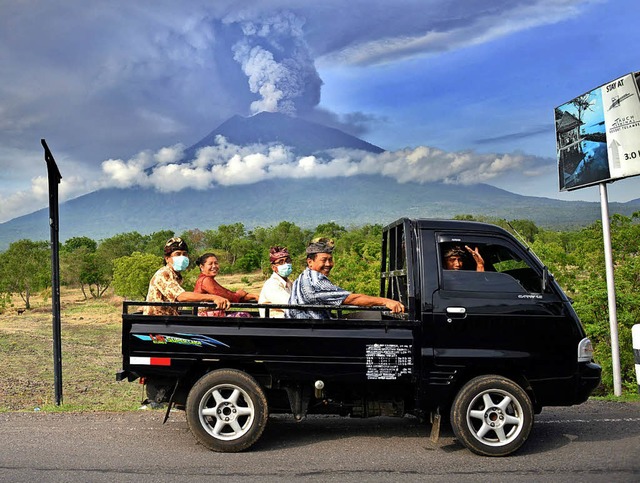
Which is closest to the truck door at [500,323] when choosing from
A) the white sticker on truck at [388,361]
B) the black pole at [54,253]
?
the white sticker on truck at [388,361]

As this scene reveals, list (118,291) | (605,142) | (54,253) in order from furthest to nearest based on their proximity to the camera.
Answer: (118,291), (605,142), (54,253)

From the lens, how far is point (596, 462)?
5832mm

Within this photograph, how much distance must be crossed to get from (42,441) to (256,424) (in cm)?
211

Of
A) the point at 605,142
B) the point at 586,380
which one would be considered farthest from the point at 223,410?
the point at 605,142

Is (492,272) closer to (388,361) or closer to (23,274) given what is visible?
(388,361)

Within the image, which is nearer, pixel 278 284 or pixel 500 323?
pixel 500 323

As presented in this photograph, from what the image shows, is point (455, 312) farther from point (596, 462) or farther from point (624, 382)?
point (624, 382)

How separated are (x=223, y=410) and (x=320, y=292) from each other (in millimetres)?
1348

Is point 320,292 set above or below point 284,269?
below

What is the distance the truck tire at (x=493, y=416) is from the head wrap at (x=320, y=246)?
1.75 meters

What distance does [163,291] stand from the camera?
6816 mm

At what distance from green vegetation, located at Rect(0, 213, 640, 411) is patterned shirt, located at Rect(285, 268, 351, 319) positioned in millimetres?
1716

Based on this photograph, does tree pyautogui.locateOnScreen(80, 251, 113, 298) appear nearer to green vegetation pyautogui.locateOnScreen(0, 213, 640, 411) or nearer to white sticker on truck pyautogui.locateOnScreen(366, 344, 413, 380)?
green vegetation pyautogui.locateOnScreen(0, 213, 640, 411)

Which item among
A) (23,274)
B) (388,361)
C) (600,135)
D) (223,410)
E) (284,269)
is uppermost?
(600,135)
